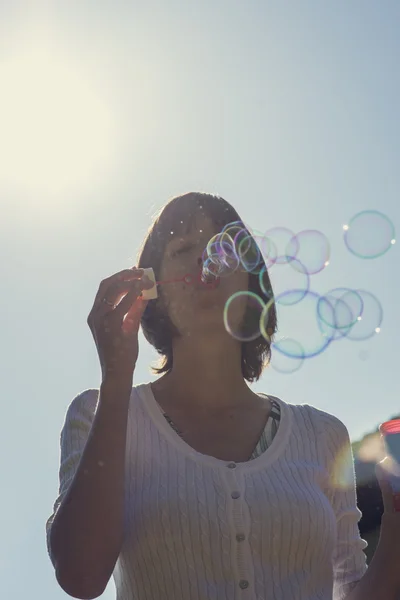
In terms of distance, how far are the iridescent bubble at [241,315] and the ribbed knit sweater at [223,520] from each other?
370 millimetres

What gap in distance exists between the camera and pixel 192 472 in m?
1.86

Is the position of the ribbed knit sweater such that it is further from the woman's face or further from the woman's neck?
the woman's face

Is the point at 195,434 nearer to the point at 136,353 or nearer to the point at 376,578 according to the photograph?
the point at 136,353

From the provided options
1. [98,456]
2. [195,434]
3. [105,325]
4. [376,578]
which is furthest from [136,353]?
[376,578]

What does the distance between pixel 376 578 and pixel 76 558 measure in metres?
0.79

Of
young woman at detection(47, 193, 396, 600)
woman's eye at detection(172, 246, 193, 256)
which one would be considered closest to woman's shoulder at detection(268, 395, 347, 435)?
young woman at detection(47, 193, 396, 600)

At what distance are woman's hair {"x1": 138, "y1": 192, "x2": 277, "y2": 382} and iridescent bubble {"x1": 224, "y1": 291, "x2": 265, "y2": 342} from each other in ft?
0.11

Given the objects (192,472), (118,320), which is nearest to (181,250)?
(118,320)

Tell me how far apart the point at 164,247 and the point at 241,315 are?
0.33 meters

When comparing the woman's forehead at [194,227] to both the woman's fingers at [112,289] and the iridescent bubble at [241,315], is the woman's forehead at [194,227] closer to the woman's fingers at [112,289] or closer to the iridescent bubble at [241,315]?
the iridescent bubble at [241,315]

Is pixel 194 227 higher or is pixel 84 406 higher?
pixel 194 227

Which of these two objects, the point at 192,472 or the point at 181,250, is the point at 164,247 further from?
the point at 192,472

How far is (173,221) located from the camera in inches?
89.8

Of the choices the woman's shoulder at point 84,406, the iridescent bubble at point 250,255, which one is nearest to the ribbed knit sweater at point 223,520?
the woman's shoulder at point 84,406
